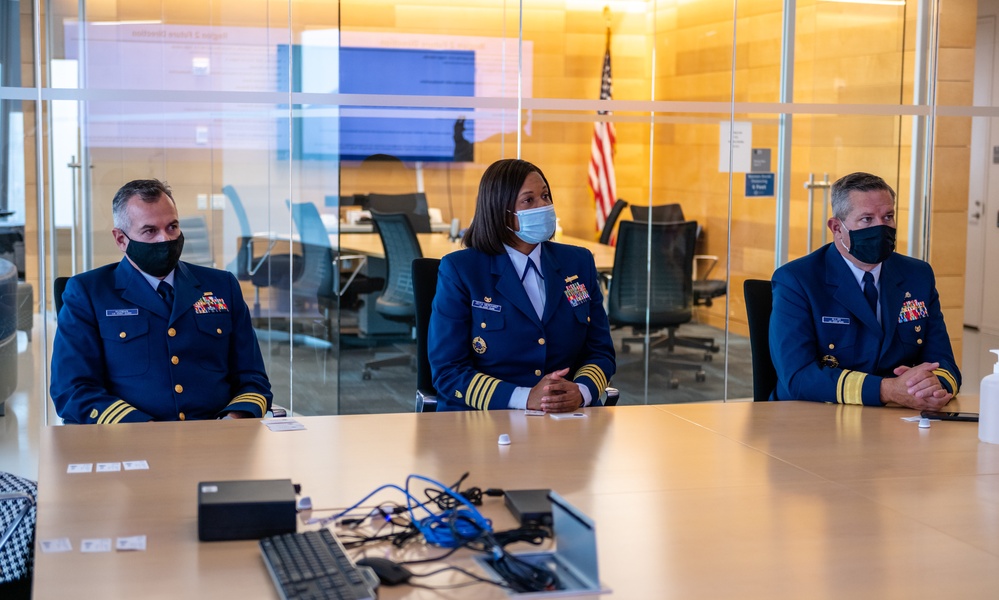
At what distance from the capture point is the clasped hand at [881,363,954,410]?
3.07 meters

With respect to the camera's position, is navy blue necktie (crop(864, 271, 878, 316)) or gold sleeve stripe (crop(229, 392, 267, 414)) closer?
gold sleeve stripe (crop(229, 392, 267, 414))

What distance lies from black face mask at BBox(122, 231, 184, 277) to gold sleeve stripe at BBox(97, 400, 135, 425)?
0.41 metres

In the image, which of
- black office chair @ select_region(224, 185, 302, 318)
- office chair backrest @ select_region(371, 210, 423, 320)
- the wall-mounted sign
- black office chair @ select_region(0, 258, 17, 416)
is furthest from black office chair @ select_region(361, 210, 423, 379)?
the wall-mounted sign

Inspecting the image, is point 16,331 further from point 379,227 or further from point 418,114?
point 418,114

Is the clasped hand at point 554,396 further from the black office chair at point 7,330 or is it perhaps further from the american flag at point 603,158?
the black office chair at point 7,330

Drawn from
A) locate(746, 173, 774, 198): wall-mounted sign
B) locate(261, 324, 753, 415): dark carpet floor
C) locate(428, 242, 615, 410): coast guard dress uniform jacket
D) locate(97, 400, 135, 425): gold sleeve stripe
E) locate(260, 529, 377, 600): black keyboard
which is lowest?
locate(261, 324, 753, 415): dark carpet floor

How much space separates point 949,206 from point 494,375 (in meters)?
→ 4.16

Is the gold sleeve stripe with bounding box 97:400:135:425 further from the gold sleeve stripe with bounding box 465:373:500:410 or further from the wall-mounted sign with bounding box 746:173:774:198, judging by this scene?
the wall-mounted sign with bounding box 746:173:774:198

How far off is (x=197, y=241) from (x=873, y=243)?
3.34 m

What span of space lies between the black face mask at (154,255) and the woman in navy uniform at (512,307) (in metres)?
0.82

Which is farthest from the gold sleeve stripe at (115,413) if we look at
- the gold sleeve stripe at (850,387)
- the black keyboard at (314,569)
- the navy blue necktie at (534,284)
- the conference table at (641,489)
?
the gold sleeve stripe at (850,387)

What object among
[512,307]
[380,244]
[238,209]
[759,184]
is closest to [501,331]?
[512,307]

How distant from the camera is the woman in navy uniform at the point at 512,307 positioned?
3.43m

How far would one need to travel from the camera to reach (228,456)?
96.7 inches
